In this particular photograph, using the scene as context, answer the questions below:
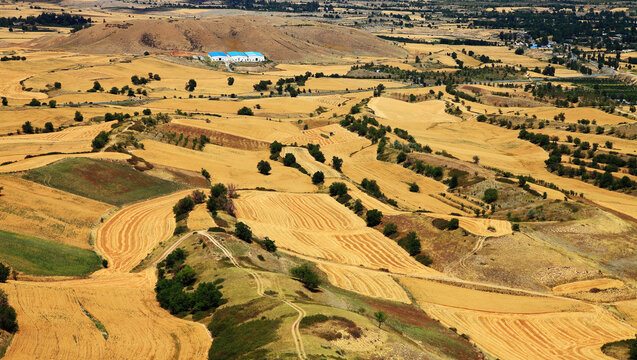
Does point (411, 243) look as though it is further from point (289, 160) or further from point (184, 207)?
point (289, 160)

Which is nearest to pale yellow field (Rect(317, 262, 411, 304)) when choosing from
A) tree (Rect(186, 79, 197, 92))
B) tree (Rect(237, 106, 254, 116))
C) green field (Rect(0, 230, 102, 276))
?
green field (Rect(0, 230, 102, 276))

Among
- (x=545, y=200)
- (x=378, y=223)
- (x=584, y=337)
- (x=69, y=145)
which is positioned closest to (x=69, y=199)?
(x=69, y=145)

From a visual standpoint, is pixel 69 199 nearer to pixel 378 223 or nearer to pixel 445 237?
pixel 378 223

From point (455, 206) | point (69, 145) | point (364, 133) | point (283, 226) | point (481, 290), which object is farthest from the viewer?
point (364, 133)

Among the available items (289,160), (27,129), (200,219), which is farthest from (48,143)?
(200,219)

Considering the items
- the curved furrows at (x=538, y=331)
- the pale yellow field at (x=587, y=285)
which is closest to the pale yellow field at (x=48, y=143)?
the curved furrows at (x=538, y=331)

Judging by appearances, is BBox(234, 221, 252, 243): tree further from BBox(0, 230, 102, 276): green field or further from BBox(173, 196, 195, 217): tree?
BBox(0, 230, 102, 276): green field

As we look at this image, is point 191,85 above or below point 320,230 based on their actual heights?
above
